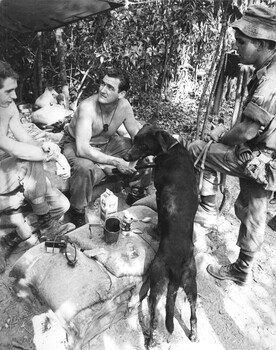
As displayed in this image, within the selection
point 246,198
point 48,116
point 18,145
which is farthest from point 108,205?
point 48,116

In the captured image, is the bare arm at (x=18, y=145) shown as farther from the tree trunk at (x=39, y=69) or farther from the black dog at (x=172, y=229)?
the tree trunk at (x=39, y=69)

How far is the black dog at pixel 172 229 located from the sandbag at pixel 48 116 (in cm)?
207

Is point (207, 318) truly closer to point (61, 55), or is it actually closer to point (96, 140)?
point (96, 140)

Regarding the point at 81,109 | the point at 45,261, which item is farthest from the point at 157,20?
the point at 45,261

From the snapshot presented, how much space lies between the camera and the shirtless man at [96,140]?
351 centimetres

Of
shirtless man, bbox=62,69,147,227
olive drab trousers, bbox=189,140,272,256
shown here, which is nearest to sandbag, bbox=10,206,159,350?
shirtless man, bbox=62,69,147,227

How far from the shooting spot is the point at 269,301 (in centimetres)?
305

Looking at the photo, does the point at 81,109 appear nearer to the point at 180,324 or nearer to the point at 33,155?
the point at 33,155

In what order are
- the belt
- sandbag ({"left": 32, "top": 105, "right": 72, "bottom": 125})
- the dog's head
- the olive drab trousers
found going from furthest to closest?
sandbag ({"left": 32, "top": 105, "right": 72, "bottom": 125}) < the dog's head < the olive drab trousers < the belt

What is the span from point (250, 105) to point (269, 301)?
1.95 metres

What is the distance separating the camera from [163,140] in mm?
3232

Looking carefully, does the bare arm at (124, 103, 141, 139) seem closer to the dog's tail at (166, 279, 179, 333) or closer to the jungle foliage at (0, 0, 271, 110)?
the dog's tail at (166, 279, 179, 333)

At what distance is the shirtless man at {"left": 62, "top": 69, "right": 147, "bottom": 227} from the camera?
3.51 m

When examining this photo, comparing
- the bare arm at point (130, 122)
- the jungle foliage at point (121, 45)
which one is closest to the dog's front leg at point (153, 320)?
the bare arm at point (130, 122)
